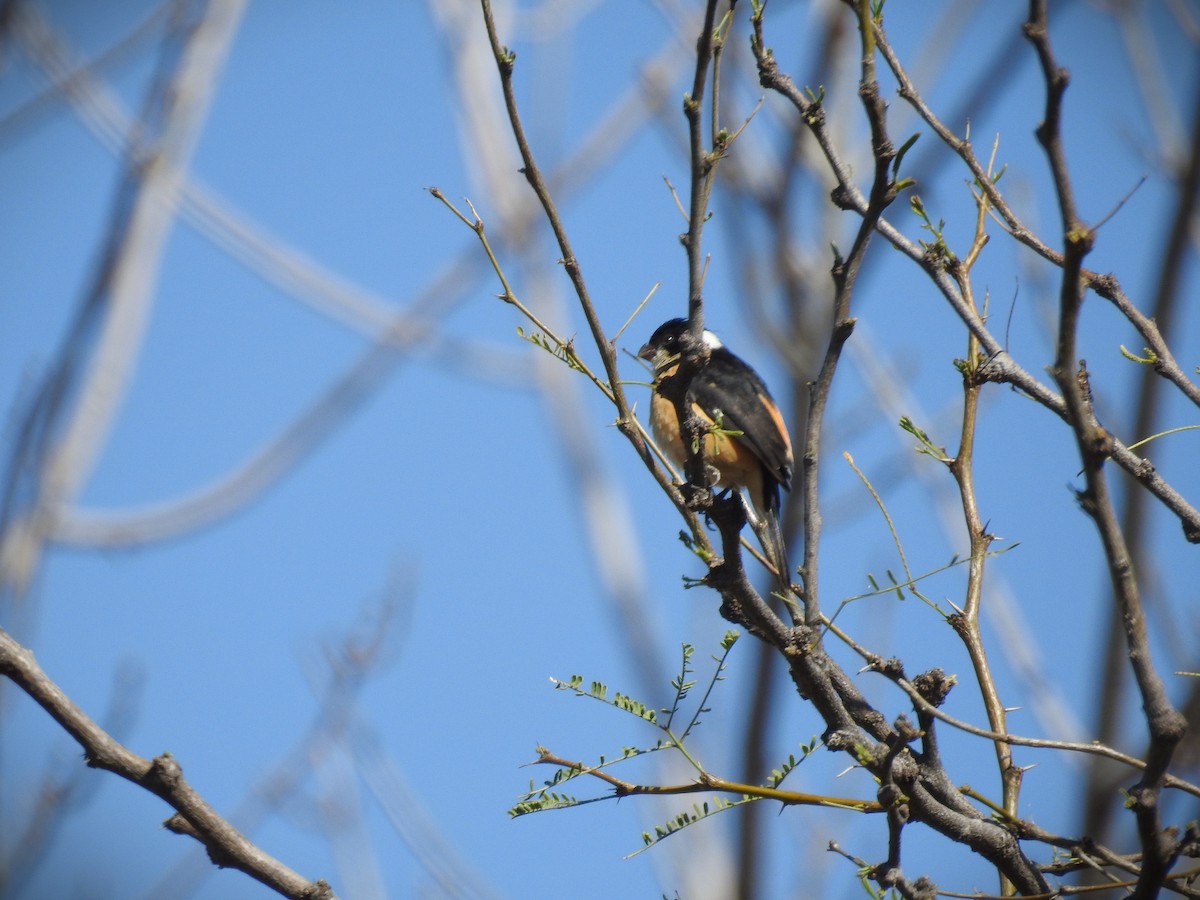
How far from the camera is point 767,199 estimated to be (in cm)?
561

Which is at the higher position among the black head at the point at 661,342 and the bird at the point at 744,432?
the black head at the point at 661,342

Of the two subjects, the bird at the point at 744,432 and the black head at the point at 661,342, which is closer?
the bird at the point at 744,432

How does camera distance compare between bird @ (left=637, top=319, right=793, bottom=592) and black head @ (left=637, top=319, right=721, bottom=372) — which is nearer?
bird @ (left=637, top=319, right=793, bottom=592)

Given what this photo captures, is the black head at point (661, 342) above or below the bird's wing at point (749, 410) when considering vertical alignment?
above

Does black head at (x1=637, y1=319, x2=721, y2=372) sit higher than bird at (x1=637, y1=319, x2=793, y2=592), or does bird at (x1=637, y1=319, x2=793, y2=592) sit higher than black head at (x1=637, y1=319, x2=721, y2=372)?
black head at (x1=637, y1=319, x2=721, y2=372)

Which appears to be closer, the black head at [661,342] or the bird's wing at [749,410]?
the bird's wing at [749,410]

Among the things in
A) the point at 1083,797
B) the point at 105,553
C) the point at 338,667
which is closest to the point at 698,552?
the point at 1083,797

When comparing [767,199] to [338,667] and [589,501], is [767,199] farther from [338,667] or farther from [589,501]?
[338,667]

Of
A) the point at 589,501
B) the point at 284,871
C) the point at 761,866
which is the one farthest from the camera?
the point at 589,501

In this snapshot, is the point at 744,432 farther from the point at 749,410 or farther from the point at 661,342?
the point at 661,342

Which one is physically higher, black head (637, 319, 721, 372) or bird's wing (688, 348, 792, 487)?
black head (637, 319, 721, 372)

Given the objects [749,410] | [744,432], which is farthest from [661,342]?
[744,432]

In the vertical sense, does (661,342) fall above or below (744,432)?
above

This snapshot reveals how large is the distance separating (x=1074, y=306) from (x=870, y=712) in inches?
40.9
